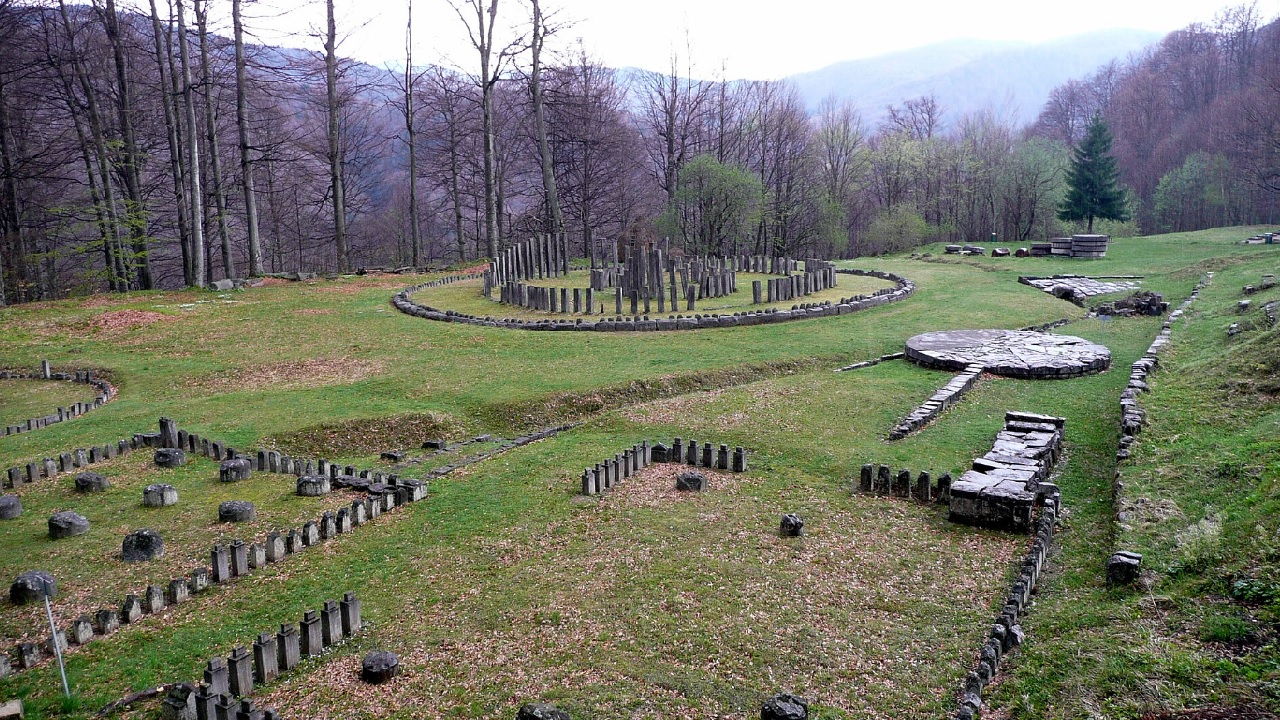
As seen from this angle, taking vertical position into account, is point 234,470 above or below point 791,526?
above

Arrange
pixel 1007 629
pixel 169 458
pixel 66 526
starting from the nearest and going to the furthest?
pixel 1007 629, pixel 66 526, pixel 169 458

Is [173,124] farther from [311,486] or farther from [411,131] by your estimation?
[311,486]

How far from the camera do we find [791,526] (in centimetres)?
735

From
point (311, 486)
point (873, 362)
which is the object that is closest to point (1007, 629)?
point (311, 486)

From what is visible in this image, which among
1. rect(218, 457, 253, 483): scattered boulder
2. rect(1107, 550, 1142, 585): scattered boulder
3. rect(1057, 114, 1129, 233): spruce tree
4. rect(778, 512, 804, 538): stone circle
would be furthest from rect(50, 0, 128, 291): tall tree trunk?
rect(1057, 114, 1129, 233): spruce tree

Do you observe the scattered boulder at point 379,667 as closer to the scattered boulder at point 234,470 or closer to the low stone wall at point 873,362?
the scattered boulder at point 234,470

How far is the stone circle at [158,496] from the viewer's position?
8.27m

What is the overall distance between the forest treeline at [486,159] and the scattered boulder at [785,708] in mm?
25423

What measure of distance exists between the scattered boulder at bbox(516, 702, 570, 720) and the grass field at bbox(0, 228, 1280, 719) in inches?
9.5

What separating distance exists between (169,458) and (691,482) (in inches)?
266

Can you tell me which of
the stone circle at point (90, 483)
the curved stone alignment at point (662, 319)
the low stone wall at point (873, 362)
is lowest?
the stone circle at point (90, 483)

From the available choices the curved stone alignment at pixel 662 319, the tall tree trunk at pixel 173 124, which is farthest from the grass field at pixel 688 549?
the tall tree trunk at pixel 173 124

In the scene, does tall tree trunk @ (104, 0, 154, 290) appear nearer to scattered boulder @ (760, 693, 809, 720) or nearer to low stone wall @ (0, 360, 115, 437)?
low stone wall @ (0, 360, 115, 437)

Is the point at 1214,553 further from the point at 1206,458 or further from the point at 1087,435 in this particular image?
the point at 1087,435
